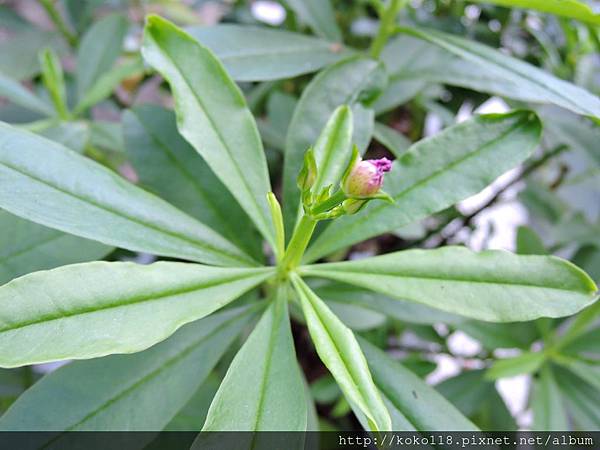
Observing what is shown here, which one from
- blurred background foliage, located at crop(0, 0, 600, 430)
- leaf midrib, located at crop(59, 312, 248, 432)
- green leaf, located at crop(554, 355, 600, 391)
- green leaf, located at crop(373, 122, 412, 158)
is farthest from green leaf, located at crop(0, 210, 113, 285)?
green leaf, located at crop(554, 355, 600, 391)

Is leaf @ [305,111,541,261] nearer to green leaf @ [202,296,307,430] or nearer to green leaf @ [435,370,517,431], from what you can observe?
green leaf @ [202,296,307,430]

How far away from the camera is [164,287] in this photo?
1.45 feet

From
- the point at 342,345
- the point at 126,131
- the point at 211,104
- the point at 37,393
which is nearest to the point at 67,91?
the point at 126,131

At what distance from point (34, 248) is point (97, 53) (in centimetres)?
48

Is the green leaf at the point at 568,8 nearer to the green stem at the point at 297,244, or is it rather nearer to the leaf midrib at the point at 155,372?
the green stem at the point at 297,244

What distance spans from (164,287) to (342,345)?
5.8 inches

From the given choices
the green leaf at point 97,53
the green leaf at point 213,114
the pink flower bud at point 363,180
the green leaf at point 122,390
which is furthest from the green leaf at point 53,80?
the pink flower bud at point 363,180

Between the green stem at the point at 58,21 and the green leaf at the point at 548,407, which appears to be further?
the green stem at the point at 58,21

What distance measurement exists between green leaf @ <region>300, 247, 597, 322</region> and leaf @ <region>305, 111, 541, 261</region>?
50mm

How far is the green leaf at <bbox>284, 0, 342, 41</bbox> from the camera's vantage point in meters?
0.80

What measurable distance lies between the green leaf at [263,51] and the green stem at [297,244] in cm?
24

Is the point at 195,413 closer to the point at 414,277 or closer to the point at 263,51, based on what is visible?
the point at 414,277

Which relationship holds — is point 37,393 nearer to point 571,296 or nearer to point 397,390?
point 397,390

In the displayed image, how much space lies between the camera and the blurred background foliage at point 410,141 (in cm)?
69
